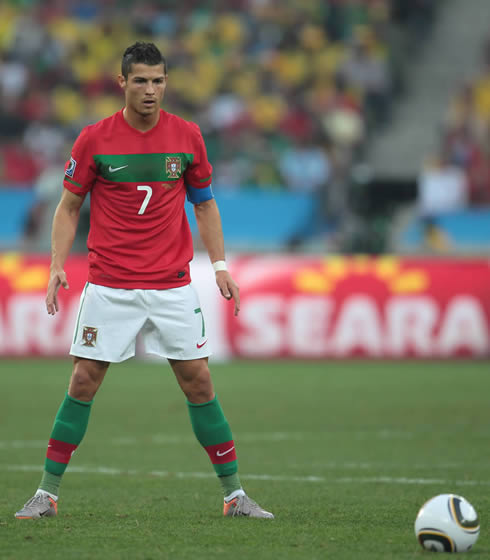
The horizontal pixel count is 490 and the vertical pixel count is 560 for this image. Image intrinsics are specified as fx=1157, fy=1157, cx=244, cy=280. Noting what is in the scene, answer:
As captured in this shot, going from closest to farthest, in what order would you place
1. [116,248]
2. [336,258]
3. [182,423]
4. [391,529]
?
[391,529], [116,248], [182,423], [336,258]

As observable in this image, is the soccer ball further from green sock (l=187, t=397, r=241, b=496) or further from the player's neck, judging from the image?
the player's neck

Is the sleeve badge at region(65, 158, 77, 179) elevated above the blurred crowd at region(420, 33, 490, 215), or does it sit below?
below

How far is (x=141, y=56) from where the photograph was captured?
5527 millimetres

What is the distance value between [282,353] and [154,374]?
177 cm

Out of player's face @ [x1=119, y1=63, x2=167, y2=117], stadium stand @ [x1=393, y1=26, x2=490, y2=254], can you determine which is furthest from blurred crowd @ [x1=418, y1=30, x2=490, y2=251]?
player's face @ [x1=119, y1=63, x2=167, y2=117]

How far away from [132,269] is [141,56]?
1.03 metres

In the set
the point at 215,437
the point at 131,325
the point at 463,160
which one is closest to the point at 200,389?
the point at 215,437

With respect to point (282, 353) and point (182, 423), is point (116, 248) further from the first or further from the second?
point (282, 353)

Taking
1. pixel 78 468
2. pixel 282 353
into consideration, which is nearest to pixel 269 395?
pixel 282 353

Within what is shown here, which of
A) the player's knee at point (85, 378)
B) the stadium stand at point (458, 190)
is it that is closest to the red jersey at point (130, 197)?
the player's knee at point (85, 378)

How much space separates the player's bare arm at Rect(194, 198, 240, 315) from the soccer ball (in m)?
1.64

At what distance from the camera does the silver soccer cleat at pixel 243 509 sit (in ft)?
18.4

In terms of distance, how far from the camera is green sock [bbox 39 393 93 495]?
5641 mm

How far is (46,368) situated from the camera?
14250mm
